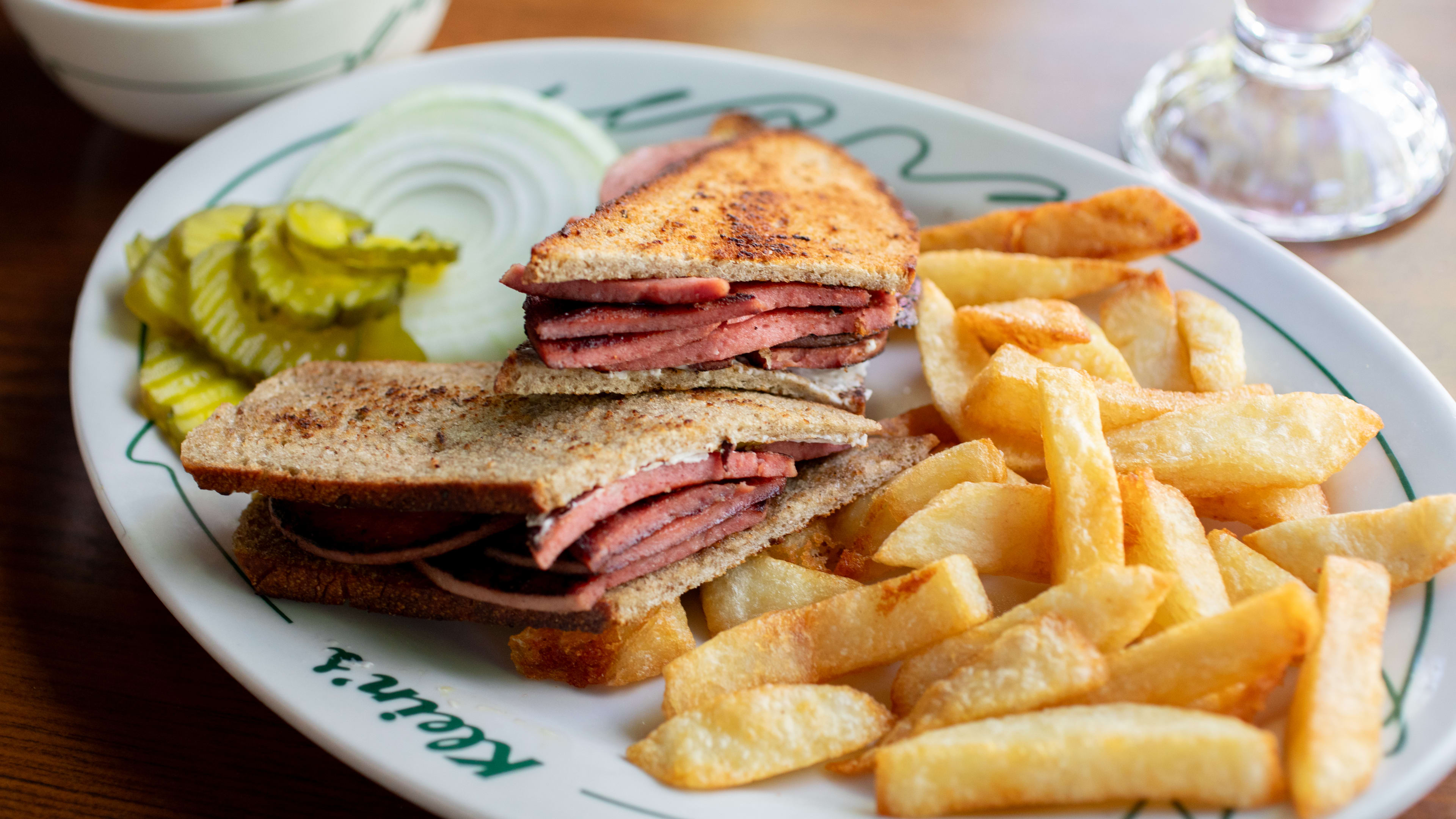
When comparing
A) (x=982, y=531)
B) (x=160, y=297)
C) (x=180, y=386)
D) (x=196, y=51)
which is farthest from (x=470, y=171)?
(x=982, y=531)

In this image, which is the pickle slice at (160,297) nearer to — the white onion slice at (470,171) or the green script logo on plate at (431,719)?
the white onion slice at (470,171)

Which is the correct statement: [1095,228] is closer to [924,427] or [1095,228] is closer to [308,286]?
[924,427]

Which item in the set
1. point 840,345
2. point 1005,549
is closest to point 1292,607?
point 1005,549

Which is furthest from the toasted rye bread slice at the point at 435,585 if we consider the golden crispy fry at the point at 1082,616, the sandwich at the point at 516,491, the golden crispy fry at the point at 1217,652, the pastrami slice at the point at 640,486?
the golden crispy fry at the point at 1217,652

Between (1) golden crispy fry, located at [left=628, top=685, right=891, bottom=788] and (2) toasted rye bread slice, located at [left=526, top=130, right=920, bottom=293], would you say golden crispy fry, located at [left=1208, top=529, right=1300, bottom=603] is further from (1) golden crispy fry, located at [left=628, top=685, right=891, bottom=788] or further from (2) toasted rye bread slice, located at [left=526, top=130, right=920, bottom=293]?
(2) toasted rye bread slice, located at [left=526, top=130, right=920, bottom=293]

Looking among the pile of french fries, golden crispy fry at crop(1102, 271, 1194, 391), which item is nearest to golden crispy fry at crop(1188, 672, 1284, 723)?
the pile of french fries

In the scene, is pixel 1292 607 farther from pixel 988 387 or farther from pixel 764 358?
pixel 764 358
